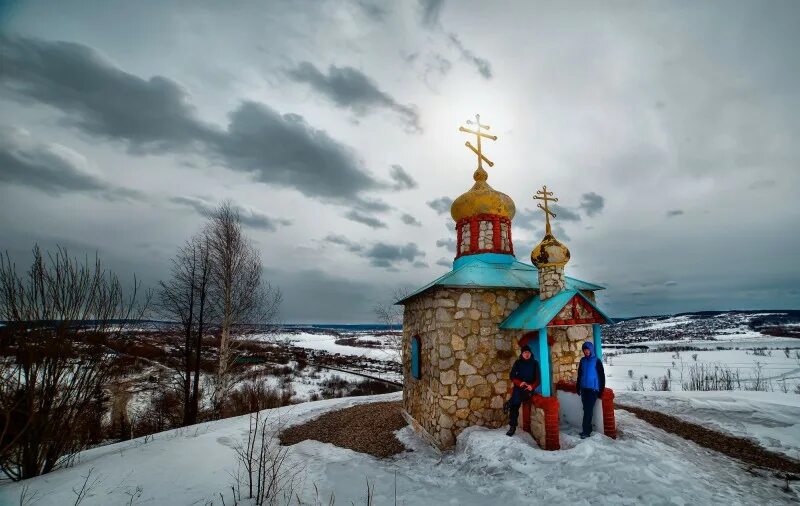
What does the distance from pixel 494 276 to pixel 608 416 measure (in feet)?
11.7

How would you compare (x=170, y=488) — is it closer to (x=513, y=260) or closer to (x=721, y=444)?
(x=513, y=260)

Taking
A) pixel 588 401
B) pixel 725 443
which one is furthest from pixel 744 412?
pixel 588 401

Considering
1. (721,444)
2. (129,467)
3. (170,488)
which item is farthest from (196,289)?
(721,444)

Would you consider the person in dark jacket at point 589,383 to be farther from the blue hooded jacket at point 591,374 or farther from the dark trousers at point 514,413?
the dark trousers at point 514,413

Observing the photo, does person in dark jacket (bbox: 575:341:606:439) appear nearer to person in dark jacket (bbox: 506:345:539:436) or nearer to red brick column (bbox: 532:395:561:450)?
red brick column (bbox: 532:395:561:450)

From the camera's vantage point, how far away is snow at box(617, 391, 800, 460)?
6997 millimetres

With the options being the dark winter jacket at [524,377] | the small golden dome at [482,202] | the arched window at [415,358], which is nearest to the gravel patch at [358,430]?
the arched window at [415,358]

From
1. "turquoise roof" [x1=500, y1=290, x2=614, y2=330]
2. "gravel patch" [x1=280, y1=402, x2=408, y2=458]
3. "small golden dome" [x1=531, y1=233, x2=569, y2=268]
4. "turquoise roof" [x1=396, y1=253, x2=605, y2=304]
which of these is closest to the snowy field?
"gravel patch" [x1=280, y1=402, x2=408, y2=458]

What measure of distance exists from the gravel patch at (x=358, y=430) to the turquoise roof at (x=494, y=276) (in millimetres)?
3618

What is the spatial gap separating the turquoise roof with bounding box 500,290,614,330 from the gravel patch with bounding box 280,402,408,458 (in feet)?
13.0

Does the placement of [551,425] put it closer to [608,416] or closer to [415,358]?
[608,416]

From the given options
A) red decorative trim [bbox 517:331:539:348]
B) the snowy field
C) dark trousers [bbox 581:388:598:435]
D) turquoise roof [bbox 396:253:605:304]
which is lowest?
the snowy field

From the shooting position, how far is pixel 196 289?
47.7 feet

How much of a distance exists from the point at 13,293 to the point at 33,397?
1901 millimetres
